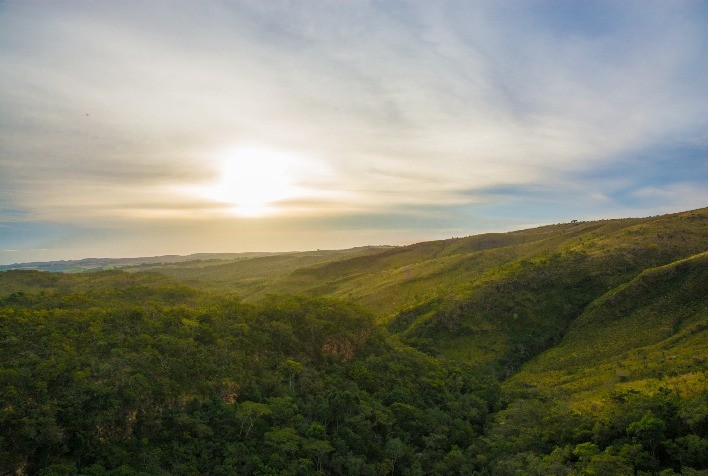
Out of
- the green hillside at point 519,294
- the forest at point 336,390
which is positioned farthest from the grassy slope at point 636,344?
the green hillside at point 519,294

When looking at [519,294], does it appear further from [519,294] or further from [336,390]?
[336,390]

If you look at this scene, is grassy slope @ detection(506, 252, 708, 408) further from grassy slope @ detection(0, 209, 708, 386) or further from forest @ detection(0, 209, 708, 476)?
grassy slope @ detection(0, 209, 708, 386)

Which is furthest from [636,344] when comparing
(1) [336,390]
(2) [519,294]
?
(1) [336,390]

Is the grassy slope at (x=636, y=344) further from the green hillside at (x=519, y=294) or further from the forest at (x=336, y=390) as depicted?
the green hillside at (x=519, y=294)

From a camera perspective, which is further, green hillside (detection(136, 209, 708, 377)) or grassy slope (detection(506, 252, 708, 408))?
green hillside (detection(136, 209, 708, 377))

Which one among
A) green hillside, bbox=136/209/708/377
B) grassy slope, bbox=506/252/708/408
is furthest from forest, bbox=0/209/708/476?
green hillside, bbox=136/209/708/377

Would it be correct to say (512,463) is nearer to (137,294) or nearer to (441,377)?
(441,377)

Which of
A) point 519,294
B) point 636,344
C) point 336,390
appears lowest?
point 636,344
